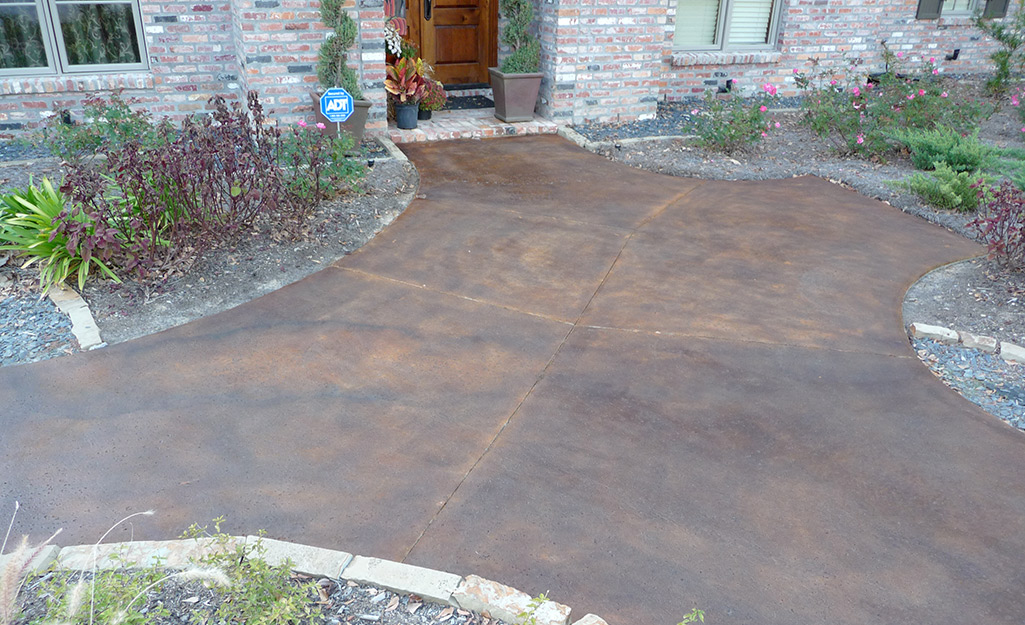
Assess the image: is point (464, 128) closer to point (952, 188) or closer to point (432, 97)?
point (432, 97)

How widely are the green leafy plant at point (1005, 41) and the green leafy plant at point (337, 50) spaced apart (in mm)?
7961

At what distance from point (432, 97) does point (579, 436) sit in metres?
5.65

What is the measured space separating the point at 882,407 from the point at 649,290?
62.3 inches

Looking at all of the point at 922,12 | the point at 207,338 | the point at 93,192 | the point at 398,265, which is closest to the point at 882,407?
the point at 398,265

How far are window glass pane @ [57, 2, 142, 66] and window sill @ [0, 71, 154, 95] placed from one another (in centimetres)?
19

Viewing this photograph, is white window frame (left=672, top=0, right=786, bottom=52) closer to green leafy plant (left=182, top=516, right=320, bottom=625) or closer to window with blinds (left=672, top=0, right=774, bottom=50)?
window with blinds (left=672, top=0, right=774, bottom=50)

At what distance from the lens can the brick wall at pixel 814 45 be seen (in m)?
9.55

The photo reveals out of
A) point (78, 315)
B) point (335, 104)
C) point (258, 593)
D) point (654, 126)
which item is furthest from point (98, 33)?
point (258, 593)

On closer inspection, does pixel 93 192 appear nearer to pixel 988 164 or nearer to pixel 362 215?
pixel 362 215

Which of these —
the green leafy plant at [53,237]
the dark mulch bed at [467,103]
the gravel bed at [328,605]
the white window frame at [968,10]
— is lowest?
the gravel bed at [328,605]

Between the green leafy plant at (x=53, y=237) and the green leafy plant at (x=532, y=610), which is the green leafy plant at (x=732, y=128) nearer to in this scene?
the green leafy plant at (x=53, y=237)

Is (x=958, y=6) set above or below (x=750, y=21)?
above

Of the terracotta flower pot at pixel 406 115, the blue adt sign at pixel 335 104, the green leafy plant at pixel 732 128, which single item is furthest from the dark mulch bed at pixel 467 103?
the blue adt sign at pixel 335 104

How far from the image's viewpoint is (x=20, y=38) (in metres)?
7.14
